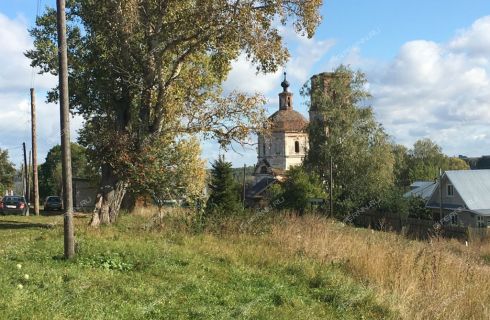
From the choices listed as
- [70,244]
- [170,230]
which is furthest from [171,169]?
[70,244]

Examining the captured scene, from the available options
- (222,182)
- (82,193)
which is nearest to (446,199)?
(222,182)

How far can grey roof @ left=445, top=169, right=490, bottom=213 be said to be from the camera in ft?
147

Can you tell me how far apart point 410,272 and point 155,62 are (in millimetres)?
13636

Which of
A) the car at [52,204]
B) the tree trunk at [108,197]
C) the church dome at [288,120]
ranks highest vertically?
the church dome at [288,120]

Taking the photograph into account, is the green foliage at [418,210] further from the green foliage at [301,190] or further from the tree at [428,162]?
the tree at [428,162]

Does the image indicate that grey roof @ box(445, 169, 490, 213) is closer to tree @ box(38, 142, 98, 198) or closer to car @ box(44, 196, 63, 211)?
car @ box(44, 196, 63, 211)

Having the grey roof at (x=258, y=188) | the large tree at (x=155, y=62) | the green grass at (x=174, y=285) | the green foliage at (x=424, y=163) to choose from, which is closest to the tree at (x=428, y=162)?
the green foliage at (x=424, y=163)

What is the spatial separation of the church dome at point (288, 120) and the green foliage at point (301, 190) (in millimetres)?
34959

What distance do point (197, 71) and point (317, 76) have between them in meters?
36.1

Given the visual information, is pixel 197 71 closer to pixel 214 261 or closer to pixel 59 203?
pixel 214 261

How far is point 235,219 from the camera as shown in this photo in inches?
645

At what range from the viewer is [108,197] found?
20.6 meters

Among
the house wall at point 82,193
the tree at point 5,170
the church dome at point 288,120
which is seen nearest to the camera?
the house wall at point 82,193

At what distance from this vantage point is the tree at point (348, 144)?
51.4 metres
